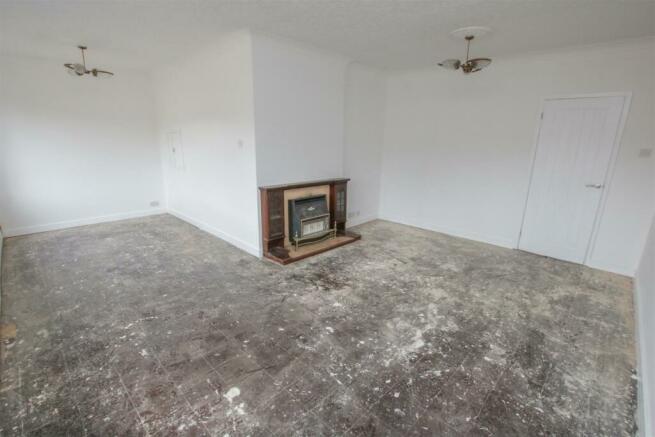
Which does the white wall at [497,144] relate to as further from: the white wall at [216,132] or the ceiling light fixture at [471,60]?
the white wall at [216,132]

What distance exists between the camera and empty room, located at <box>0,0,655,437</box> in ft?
6.19

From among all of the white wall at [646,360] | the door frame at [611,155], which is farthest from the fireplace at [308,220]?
the white wall at [646,360]

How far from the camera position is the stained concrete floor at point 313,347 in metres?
1.72

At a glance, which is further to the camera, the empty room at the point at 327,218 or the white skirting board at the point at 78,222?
the white skirting board at the point at 78,222

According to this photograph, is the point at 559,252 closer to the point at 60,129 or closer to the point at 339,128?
the point at 339,128

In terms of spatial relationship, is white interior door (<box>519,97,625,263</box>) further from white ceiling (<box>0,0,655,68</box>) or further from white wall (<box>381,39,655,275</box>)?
white ceiling (<box>0,0,655,68</box>)

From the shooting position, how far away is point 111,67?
5.08 m

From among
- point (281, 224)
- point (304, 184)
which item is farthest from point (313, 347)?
point (304, 184)

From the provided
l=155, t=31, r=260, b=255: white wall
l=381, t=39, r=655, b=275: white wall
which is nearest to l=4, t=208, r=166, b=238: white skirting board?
l=155, t=31, r=260, b=255: white wall

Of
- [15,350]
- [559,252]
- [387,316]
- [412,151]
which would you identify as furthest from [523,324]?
[15,350]

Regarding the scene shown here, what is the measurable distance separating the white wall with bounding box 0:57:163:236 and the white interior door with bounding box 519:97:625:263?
650 cm

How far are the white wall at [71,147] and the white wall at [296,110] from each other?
11.2 feet

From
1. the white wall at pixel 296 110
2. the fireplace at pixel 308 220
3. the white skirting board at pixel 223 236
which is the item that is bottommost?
the white skirting board at pixel 223 236

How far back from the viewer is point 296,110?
13.2ft
